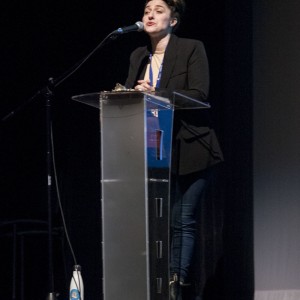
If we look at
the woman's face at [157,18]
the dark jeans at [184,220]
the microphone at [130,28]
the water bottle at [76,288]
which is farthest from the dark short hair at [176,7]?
the water bottle at [76,288]

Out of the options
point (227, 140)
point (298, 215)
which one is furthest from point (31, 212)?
point (298, 215)

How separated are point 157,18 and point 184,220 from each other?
0.93m

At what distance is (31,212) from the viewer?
4332mm

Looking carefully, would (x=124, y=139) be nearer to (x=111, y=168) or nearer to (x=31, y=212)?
(x=111, y=168)

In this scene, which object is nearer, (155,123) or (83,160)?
(155,123)

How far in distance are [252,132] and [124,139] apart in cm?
115

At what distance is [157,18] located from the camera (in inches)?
124

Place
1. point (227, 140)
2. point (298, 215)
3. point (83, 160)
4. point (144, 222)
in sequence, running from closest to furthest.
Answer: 1. point (144, 222)
2. point (298, 215)
3. point (227, 140)
4. point (83, 160)

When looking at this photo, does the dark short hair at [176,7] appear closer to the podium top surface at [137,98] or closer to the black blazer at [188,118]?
the black blazer at [188,118]

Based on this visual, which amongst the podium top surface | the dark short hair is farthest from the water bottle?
the dark short hair

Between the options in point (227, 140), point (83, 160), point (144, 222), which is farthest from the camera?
point (83, 160)

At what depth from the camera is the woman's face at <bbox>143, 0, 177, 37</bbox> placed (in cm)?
313

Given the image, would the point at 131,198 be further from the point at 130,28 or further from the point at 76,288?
the point at 76,288

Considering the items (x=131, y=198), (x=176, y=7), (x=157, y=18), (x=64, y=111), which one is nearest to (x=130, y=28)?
(x=157, y=18)
